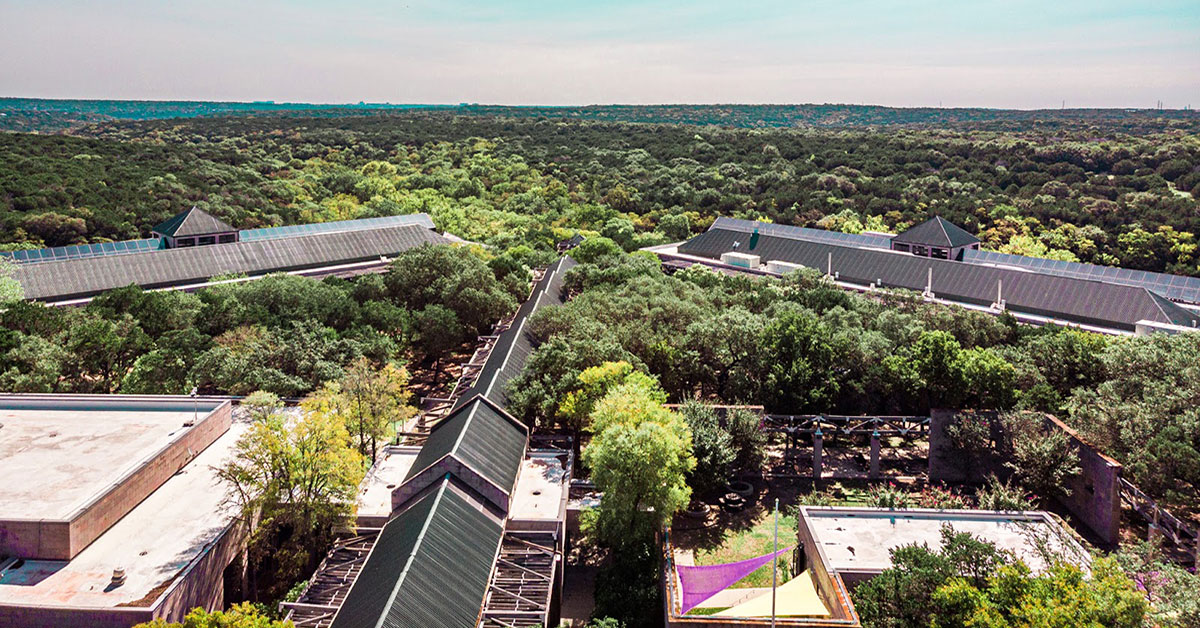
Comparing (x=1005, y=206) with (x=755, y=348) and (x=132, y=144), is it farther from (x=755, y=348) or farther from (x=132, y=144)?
(x=132, y=144)

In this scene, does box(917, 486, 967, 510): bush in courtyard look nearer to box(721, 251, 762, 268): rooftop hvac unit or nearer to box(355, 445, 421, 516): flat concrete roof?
box(355, 445, 421, 516): flat concrete roof

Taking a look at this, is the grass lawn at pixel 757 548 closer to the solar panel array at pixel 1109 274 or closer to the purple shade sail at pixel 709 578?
the purple shade sail at pixel 709 578

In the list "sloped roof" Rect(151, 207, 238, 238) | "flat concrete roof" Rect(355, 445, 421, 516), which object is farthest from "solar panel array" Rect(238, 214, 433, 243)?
"flat concrete roof" Rect(355, 445, 421, 516)

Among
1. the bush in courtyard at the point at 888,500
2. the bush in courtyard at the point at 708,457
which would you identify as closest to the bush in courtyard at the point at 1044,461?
the bush in courtyard at the point at 888,500

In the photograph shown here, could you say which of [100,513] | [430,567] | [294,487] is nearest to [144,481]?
[100,513]

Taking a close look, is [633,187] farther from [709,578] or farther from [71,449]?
[709,578]

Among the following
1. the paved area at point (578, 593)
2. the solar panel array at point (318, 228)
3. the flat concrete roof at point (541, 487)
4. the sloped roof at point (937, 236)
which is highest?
the sloped roof at point (937, 236)

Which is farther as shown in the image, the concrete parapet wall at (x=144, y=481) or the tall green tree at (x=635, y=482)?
the tall green tree at (x=635, y=482)
